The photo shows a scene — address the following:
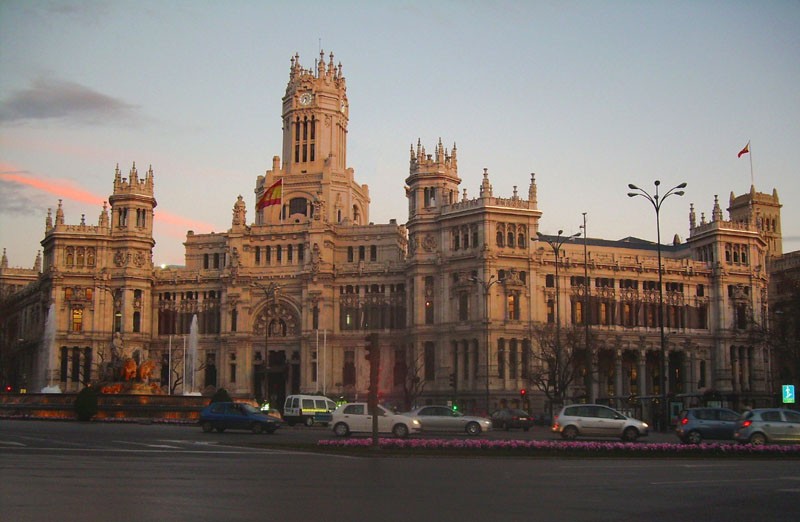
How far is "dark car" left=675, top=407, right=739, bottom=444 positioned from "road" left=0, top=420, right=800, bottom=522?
12440 mm

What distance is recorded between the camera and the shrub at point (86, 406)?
66.8 m

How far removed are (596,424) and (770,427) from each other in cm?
856

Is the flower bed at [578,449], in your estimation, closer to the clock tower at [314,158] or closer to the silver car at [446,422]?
the silver car at [446,422]

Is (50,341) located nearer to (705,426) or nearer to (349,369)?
(349,369)

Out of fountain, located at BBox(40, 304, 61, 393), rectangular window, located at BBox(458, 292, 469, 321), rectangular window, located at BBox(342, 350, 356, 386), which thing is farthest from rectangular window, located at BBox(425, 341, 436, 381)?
fountain, located at BBox(40, 304, 61, 393)

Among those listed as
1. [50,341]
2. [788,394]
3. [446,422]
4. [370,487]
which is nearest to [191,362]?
[50,341]

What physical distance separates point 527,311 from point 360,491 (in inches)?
A: 3296

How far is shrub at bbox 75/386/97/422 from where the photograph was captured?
66.8 metres

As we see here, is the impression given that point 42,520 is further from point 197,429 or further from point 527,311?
point 527,311

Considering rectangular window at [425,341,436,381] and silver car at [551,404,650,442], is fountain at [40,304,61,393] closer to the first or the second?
rectangular window at [425,341,436,381]

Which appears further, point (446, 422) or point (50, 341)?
point (50, 341)

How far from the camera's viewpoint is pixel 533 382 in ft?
A: 324

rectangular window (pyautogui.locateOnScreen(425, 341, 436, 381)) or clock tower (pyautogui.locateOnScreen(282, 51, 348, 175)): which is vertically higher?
clock tower (pyautogui.locateOnScreen(282, 51, 348, 175))

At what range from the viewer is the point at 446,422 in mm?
56094
